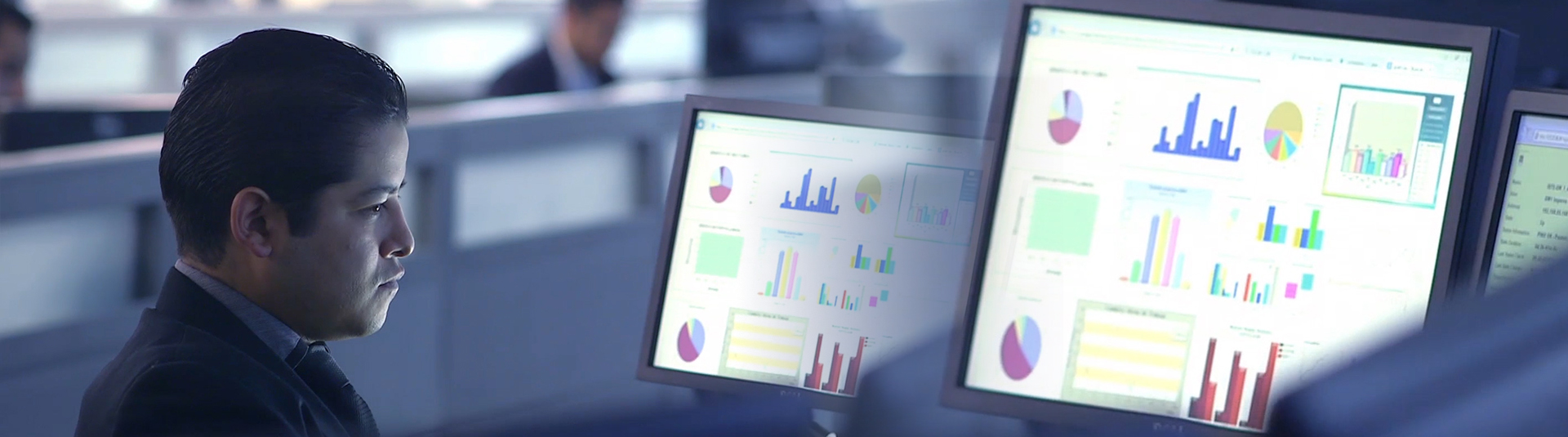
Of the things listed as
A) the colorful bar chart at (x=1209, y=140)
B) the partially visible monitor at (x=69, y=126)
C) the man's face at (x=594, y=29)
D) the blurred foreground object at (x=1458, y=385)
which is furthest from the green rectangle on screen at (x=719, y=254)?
the man's face at (x=594, y=29)

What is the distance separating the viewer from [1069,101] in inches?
32.3

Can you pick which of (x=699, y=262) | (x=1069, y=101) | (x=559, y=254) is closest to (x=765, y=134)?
(x=699, y=262)

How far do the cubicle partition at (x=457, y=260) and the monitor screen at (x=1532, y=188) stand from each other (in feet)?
4.05

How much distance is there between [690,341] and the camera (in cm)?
101

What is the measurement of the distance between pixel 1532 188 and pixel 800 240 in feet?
1.66

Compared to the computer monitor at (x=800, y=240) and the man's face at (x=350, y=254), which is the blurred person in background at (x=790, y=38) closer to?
the computer monitor at (x=800, y=240)

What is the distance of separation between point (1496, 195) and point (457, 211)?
2.31 m

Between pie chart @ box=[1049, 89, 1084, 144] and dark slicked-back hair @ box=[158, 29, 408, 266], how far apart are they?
1.52 ft

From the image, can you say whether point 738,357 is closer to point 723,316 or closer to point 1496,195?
point 723,316

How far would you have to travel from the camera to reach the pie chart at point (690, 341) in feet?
3.31

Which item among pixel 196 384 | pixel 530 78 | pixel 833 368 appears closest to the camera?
pixel 196 384

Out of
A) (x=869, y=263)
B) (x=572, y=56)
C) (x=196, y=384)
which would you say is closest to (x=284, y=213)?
(x=196, y=384)

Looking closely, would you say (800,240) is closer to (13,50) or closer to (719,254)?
(719,254)

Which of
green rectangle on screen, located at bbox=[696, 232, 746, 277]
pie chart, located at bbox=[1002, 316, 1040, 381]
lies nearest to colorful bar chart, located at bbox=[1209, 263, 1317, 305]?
pie chart, located at bbox=[1002, 316, 1040, 381]
